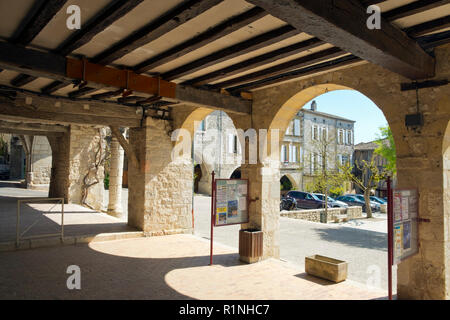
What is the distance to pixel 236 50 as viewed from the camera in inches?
148

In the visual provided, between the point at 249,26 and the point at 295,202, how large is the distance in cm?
1397

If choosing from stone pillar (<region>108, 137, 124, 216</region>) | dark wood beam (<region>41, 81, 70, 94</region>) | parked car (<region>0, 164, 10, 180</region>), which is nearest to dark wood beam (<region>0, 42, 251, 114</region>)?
dark wood beam (<region>41, 81, 70, 94</region>)

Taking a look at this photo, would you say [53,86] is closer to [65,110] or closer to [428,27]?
[65,110]

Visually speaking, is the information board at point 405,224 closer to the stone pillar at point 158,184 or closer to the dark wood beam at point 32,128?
the stone pillar at point 158,184

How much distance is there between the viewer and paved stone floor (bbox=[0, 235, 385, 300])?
13.0 ft

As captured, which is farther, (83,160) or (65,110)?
(83,160)

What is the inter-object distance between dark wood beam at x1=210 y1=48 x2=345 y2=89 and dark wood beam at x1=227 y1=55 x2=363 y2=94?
1.23 ft

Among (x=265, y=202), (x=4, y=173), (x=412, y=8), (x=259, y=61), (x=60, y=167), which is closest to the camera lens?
(x=412, y=8)

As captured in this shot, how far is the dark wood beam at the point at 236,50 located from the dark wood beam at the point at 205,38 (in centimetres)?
45

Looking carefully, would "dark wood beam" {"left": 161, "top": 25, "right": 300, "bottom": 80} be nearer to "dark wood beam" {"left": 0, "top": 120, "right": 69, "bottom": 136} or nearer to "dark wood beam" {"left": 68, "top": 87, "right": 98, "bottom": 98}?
"dark wood beam" {"left": 68, "top": 87, "right": 98, "bottom": 98}

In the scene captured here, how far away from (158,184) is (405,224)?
5.29 m

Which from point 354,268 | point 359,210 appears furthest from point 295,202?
point 354,268

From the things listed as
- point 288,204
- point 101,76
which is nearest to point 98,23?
point 101,76
